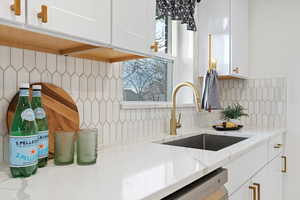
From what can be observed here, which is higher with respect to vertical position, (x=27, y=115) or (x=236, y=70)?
(x=236, y=70)

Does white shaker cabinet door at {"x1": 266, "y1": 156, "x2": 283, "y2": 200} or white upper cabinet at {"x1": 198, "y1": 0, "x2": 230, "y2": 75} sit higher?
white upper cabinet at {"x1": 198, "y1": 0, "x2": 230, "y2": 75}

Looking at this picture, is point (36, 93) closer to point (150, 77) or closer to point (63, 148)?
point (63, 148)

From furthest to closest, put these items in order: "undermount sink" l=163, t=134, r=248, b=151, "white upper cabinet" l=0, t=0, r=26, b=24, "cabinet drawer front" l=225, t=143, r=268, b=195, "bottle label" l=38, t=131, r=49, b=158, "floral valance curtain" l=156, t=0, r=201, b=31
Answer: "undermount sink" l=163, t=134, r=248, b=151 → "floral valance curtain" l=156, t=0, r=201, b=31 → "cabinet drawer front" l=225, t=143, r=268, b=195 → "bottle label" l=38, t=131, r=49, b=158 → "white upper cabinet" l=0, t=0, r=26, b=24

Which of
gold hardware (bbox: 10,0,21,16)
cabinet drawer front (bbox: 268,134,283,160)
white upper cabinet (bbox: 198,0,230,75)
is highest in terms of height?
white upper cabinet (bbox: 198,0,230,75)

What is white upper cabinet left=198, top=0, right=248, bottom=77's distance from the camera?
231 centimetres

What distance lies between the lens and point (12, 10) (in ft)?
2.31

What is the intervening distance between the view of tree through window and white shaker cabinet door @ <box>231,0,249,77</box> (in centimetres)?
61

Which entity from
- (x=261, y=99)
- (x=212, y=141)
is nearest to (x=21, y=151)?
(x=212, y=141)

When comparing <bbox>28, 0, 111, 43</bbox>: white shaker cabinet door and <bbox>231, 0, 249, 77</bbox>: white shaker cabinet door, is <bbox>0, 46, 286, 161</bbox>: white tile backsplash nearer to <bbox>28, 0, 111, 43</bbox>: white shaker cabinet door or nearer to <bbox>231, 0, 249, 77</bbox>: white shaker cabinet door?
<bbox>28, 0, 111, 43</bbox>: white shaker cabinet door

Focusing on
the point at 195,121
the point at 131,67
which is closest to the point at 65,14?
the point at 131,67

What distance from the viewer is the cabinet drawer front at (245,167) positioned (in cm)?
125

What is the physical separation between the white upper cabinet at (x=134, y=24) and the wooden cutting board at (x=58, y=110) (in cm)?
36

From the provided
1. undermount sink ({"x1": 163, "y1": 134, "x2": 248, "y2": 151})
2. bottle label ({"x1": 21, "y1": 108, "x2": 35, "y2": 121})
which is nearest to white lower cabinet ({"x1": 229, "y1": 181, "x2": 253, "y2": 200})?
undermount sink ({"x1": 163, "y1": 134, "x2": 248, "y2": 151})

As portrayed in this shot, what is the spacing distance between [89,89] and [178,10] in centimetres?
109
